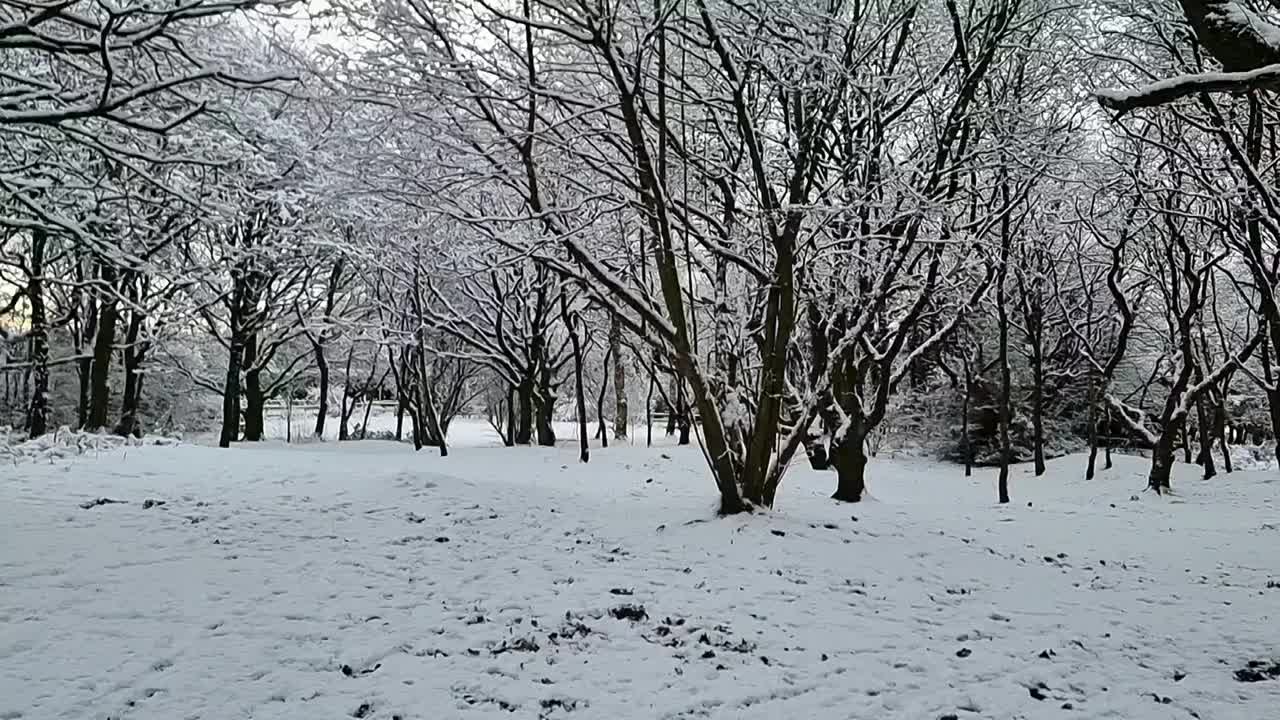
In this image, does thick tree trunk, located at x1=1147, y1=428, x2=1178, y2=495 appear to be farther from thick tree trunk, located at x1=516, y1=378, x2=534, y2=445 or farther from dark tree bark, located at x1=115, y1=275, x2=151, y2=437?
dark tree bark, located at x1=115, y1=275, x2=151, y2=437

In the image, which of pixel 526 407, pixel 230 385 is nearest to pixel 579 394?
pixel 526 407

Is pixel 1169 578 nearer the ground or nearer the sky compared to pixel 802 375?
nearer the ground

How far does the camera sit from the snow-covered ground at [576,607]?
140 inches

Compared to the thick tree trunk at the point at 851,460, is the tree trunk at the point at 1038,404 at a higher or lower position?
higher

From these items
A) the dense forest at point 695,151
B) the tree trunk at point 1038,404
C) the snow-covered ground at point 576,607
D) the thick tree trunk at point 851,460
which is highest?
the dense forest at point 695,151

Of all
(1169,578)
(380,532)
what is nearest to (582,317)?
(380,532)

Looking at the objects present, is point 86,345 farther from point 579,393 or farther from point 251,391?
point 579,393

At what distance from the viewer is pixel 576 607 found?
499 centimetres

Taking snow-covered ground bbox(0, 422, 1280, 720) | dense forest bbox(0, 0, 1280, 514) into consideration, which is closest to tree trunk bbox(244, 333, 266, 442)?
dense forest bbox(0, 0, 1280, 514)

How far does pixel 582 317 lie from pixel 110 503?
14166mm

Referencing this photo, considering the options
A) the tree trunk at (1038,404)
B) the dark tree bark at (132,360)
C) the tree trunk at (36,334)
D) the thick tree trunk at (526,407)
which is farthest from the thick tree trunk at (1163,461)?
the dark tree bark at (132,360)

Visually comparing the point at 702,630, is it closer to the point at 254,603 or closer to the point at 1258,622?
the point at 254,603

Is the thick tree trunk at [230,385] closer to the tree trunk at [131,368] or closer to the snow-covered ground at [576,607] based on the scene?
the tree trunk at [131,368]

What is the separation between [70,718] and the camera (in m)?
3.07
